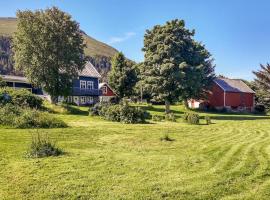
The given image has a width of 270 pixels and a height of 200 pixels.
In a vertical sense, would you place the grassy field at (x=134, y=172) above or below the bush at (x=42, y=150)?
below

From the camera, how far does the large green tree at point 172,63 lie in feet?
168

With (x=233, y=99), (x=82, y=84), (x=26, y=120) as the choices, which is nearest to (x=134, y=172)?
(x=26, y=120)

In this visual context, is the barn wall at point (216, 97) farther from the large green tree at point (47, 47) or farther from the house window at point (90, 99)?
the large green tree at point (47, 47)

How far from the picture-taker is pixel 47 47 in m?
44.2

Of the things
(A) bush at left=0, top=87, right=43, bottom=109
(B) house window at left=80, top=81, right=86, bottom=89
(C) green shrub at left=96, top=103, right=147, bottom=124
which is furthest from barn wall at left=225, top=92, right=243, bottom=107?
(A) bush at left=0, top=87, right=43, bottom=109

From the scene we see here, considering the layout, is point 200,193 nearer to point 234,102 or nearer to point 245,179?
point 245,179

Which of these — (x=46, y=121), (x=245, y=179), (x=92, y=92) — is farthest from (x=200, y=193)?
(x=92, y=92)

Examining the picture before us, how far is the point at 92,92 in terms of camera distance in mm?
67312

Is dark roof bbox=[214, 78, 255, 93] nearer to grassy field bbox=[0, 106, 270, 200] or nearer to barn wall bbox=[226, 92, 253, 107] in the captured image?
barn wall bbox=[226, 92, 253, 107]

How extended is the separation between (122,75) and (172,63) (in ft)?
70.6

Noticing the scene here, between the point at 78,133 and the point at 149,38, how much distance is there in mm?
39156

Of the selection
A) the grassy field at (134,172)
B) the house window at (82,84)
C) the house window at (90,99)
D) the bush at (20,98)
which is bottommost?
the grassy field at (134,172)

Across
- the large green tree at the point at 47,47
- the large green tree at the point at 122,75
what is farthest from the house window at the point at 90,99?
the large green tree at the point at 47,47

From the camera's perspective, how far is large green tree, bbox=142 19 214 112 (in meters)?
51.2
